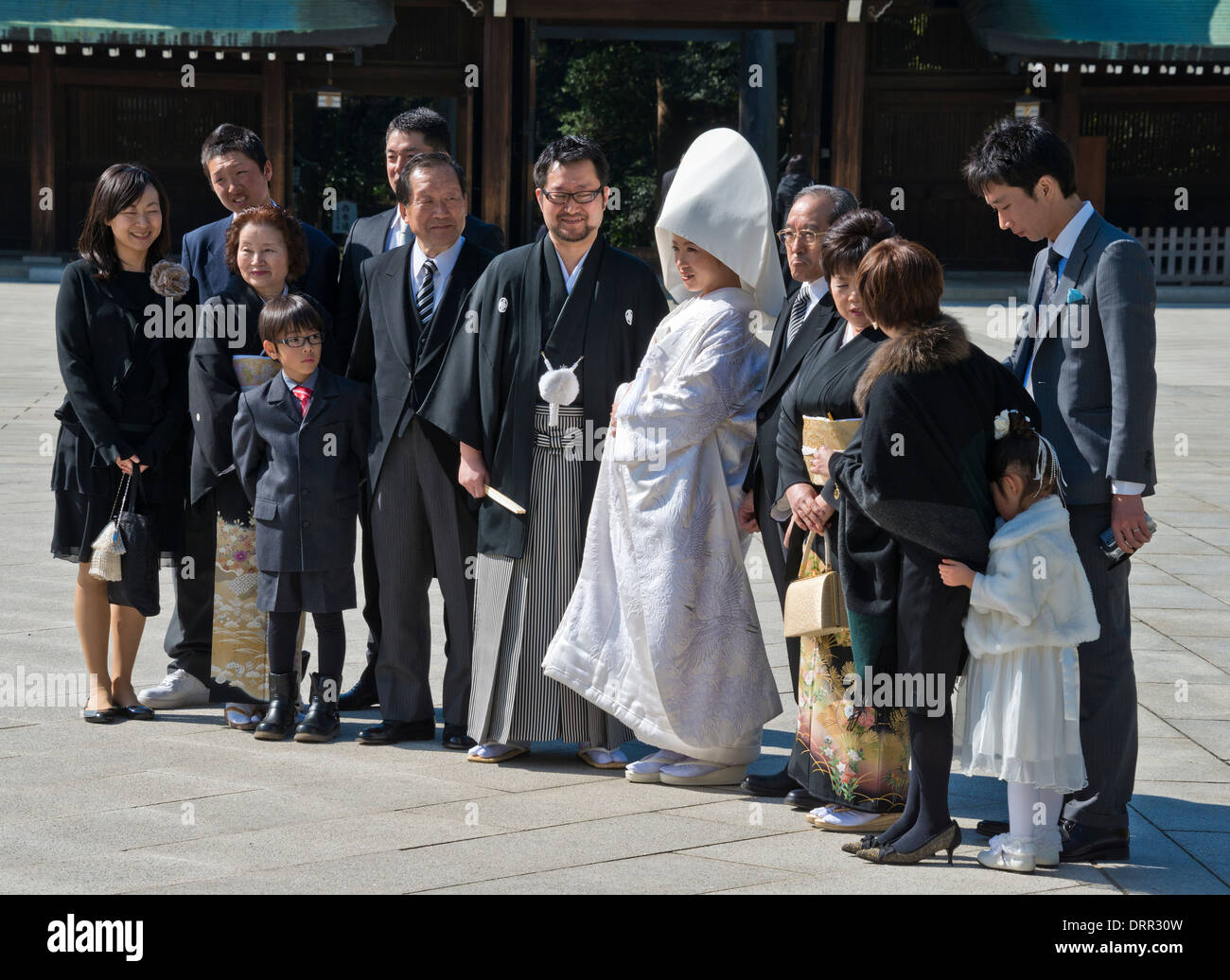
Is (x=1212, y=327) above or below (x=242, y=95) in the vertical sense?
below

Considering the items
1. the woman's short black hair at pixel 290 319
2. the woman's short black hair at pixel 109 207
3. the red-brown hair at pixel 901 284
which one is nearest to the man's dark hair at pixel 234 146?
the woman's short black hair at pixel 109 207

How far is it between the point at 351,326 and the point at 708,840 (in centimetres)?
225

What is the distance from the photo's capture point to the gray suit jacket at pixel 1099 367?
12.0 ft

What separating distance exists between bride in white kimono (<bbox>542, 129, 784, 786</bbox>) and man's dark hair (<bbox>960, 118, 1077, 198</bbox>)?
68cm

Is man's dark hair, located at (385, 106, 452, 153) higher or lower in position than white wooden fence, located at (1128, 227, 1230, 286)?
lower

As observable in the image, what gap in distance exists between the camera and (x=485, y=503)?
4.65 meters

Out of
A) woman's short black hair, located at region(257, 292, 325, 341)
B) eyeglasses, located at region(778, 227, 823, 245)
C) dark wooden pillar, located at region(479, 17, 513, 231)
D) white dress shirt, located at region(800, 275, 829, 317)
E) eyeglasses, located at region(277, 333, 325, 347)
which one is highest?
dark wooden pillar, located at region(479, 17, 513, 231)

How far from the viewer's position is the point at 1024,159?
3.78 meters

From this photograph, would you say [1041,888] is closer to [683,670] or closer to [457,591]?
[683,670]

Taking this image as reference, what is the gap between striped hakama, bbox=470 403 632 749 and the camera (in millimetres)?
4547

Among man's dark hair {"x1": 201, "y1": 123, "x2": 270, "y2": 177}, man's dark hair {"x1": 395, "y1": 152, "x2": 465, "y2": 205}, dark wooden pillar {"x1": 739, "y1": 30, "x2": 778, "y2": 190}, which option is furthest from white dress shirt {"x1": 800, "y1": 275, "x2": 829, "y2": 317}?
dark wooden pillar {"x1": 739, "y1": 30, "x2": 778, "y2": 190}

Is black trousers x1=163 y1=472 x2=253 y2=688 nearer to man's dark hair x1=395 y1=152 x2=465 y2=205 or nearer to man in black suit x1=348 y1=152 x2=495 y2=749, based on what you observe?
man in black suit x1=348 y1=152 x2=495 y2=749

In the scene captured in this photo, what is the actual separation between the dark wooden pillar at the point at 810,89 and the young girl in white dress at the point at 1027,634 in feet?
45.6

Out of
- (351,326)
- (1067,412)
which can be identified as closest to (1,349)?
(351,326)
